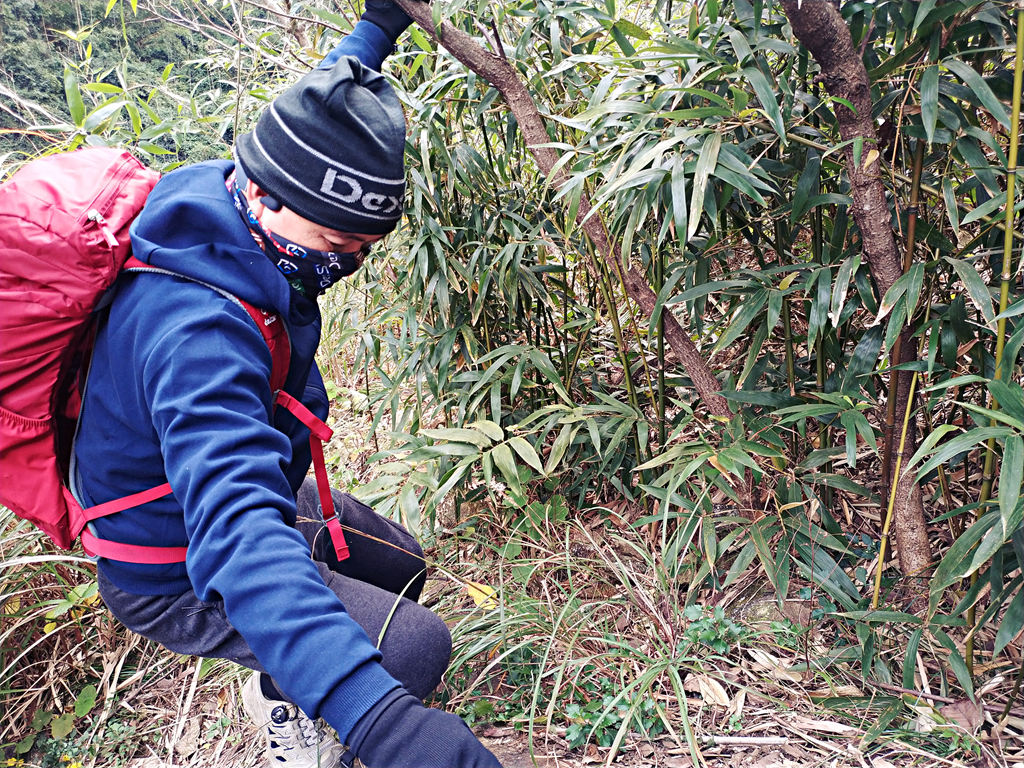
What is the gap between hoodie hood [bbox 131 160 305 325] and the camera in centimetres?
113

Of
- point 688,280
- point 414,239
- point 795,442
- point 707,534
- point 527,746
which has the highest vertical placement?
point 688,280

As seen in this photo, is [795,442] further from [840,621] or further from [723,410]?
[840,621]

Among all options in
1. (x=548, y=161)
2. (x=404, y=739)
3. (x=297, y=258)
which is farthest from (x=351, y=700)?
(x=548, y=161)

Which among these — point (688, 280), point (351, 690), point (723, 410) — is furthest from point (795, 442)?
point (351, 690)

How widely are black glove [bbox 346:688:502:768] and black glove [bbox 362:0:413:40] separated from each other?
1.40 meters

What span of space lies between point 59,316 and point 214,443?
1.40ft

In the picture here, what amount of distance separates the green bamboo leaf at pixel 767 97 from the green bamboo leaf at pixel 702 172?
9 centimetres

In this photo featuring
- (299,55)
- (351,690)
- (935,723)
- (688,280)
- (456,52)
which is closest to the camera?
(351,690)

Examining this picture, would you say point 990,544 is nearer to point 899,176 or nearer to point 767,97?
point 899,176

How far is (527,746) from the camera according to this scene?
4.89 ft

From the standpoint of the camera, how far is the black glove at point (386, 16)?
1600 mm

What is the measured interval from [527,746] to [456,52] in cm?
147

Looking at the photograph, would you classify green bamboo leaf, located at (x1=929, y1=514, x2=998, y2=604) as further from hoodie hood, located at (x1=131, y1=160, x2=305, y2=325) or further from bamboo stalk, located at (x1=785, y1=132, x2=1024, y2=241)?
hoodie hood, located at (x1=131, y1=160, x2=305, y2=325)

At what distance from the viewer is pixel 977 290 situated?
3.79 feet
